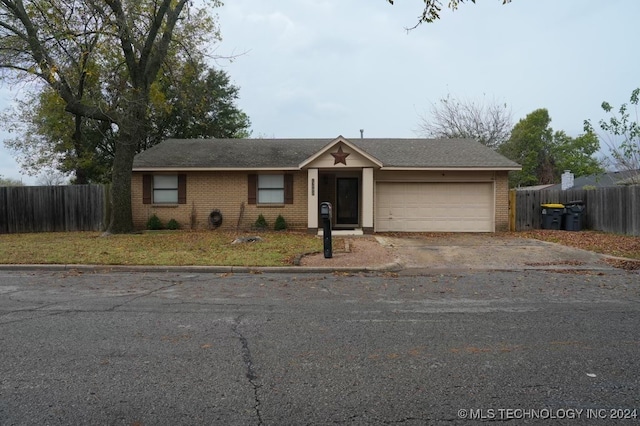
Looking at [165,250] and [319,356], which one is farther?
[165,250]

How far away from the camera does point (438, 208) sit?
18234mm

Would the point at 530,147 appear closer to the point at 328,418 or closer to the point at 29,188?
the point at 29,188

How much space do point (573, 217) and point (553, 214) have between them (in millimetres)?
719

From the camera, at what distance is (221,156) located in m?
18.9

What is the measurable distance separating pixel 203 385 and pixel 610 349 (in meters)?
3.89

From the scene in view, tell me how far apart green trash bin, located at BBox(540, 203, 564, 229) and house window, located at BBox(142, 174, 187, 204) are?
14448 millimetres

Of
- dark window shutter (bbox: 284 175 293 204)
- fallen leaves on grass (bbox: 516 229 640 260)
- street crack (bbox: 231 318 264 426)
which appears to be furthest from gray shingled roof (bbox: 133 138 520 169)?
street crack (bbox: 231 318 264 426)

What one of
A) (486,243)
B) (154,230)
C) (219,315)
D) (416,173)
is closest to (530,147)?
(416,173)

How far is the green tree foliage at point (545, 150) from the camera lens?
49281 millimetres

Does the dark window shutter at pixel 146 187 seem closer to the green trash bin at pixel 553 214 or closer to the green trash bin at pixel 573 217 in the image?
the green trash bin at pixel 553 214

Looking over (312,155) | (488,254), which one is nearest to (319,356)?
(488,254)

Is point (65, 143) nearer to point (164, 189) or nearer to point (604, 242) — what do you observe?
point (164, 189)

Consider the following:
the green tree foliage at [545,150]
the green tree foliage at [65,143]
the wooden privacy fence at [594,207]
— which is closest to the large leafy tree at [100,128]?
the green tree foliage at [65,143]

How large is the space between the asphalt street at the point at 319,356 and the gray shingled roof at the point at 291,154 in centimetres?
1058
